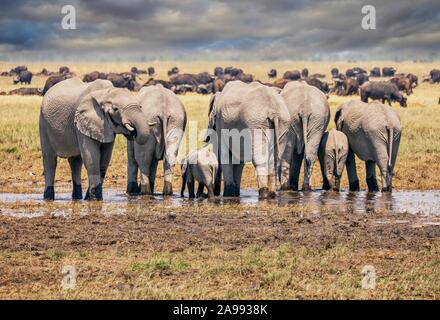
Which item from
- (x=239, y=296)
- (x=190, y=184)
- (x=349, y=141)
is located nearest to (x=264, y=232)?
(x=239, y=296)

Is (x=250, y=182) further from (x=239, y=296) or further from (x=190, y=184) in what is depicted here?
(x=239, y=296)

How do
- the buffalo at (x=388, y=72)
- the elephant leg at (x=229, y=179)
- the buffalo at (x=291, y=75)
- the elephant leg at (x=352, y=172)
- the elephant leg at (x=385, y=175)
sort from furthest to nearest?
1. the buffalo at (x=388, y=72)
2. the buffalo at (x=291, y=75)
3. the elephant leg at (x=352, y=172)
4. the elephant leg at (x=385, y=175)
5. the elephant leg at (x=229, y=179)

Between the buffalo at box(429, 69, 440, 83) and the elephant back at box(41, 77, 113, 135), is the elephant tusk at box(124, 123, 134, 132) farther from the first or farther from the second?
the buffalo at box(429, 69, 440, 83)

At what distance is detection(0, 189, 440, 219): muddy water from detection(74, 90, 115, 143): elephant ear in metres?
1.25

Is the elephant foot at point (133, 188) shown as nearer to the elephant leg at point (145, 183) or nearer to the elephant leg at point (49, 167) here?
the elephant leg at point (145, 183)

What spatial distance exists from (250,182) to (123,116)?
5.70 meters

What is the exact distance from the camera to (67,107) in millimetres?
16641

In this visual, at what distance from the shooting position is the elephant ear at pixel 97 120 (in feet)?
51.8

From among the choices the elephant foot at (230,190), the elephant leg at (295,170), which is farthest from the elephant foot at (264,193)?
the elephant leg at (295,170)

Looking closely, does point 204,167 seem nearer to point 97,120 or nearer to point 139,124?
point 139,124

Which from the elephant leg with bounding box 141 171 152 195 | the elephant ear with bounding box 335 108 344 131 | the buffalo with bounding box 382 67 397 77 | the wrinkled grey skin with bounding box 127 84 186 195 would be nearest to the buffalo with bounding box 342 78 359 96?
the elephant ear with bounding box 335 108 344 131

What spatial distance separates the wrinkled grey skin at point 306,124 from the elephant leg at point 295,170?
0.22 ft
